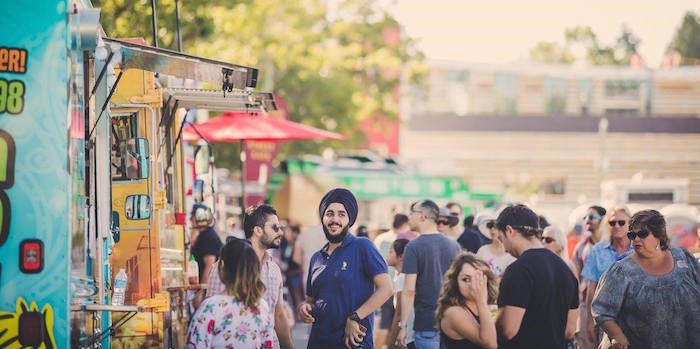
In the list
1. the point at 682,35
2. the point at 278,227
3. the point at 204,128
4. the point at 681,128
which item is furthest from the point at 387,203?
the point at 682,35

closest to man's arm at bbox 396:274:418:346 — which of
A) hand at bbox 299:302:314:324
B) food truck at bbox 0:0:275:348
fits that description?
food truck at bbox 0:0:275:348

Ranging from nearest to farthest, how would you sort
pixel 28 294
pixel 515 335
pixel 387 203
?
pixel 28 294 < pixel 515 335 < pixel 387 203

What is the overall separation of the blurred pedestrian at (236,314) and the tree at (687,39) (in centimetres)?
13211

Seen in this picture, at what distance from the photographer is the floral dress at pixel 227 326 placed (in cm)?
770

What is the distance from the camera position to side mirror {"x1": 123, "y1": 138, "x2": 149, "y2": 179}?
9.80 meters

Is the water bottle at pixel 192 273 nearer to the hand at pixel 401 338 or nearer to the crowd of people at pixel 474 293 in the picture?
the hand at pixel 401 338

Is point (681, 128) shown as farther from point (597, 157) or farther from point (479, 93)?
point (479, 93)

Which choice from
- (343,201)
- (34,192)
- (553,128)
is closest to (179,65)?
(343,201)

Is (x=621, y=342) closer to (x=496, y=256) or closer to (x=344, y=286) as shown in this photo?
(x=344, y=286)

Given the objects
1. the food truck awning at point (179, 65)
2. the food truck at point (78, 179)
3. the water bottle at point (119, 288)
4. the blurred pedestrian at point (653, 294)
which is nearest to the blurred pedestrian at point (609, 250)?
the blurred pedestrian at point (653, 294)

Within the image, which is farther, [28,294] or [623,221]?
[623,221]

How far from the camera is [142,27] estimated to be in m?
21.0

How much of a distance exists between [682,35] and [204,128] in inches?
5017

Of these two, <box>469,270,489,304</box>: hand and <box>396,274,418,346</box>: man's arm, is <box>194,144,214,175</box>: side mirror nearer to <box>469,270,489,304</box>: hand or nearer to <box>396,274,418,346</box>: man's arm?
<box>396,274,418,346</box>: man's arm
